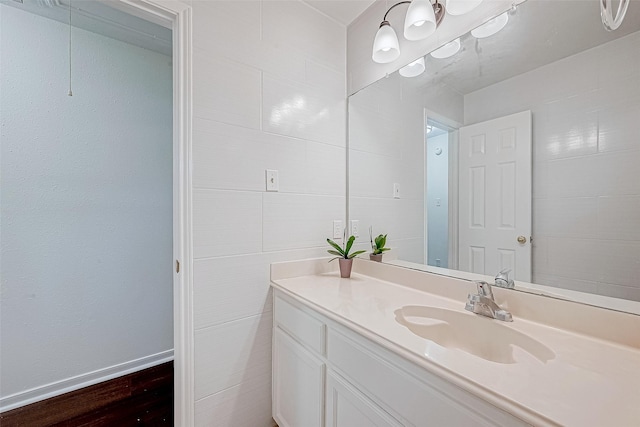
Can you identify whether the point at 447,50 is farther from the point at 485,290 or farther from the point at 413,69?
the point at 485,290

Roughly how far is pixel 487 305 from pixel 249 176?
1138 mm

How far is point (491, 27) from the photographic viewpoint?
3.51ft

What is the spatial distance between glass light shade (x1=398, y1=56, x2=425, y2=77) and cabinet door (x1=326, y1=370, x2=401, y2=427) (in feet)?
4.66

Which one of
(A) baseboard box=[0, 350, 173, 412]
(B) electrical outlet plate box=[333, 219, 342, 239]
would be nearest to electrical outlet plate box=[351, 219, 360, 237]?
(B) electrical outlet plate box=[333, 219, 342, 239]

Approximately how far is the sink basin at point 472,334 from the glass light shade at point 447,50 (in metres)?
1.11

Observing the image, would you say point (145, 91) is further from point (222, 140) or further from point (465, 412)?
point (465, 412)

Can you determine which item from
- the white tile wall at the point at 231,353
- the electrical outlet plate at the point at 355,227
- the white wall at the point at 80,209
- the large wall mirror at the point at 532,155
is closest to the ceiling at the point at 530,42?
the large wall mirror at the point at 532,155

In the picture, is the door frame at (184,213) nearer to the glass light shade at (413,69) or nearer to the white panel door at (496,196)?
the glass light shade at (413,69)

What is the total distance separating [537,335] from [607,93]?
30.1 inches

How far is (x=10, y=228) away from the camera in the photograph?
1.56 meters

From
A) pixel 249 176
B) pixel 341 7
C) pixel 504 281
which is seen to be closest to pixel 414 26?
pixel 341 7

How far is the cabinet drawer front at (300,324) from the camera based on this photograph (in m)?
1.05

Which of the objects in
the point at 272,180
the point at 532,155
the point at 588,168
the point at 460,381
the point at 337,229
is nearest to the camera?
the point at 460,381

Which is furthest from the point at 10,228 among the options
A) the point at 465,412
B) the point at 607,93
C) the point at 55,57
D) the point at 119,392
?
the point at 607,93
